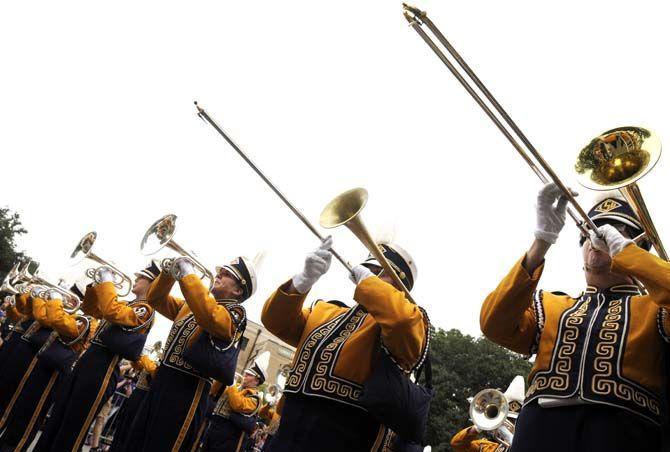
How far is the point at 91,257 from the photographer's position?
7.34m

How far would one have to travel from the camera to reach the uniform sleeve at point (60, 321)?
8859 mm

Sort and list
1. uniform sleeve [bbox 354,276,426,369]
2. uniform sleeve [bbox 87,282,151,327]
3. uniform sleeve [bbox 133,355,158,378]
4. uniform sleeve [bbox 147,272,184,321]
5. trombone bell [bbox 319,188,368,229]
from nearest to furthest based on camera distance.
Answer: uniform sleeve [bbox 354,276,426,369]
trombone bell [bbox 319,188,368,229]
uniform sleeve [bbox 147,272,184,321]
uniform sleeve [bbox 87,282,151,327]
uniform sleeve [bbox 133,355,158,378]

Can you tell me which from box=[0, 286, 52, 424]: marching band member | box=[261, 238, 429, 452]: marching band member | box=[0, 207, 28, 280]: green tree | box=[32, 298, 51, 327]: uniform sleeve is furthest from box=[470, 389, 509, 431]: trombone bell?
box=[0, 207, 28, 280]: green tree

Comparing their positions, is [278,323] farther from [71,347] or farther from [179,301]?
[71,347]

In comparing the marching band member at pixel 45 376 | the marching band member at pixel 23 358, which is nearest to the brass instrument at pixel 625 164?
the marching band member at pixel 45 376

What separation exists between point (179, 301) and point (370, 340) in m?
3.66

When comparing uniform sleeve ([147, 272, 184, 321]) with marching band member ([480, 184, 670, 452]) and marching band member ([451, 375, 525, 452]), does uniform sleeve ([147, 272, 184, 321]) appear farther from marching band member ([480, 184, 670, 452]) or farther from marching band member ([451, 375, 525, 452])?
marching band member ([480, 184, 670, 452])

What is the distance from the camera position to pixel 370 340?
375cm

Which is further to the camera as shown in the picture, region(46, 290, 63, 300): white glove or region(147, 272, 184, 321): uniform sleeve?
region(46, 290, 63, 300): white glove

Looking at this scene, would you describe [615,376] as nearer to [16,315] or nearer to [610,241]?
[610,241]

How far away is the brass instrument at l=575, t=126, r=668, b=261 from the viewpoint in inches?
119

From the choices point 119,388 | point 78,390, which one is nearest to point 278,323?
point 78,390

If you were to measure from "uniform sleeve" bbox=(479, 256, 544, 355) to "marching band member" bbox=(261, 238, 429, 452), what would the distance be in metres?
0.54

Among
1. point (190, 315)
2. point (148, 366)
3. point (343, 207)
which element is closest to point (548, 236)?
point (343, 207)
